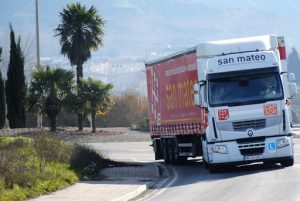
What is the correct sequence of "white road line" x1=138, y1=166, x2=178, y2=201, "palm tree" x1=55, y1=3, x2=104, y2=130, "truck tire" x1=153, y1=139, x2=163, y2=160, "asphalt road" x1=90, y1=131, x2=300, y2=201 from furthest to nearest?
1. "palm tree" x1=55, y1=3, x2=104, y2=130
2. "truck tire" x1=153, y1=139, x2=163, y2=160
3. "white road line" x1=138, y1=166, x2=178, y2=201
4. "asphalt road" x1=90, y1=131, x2=300, y2=201

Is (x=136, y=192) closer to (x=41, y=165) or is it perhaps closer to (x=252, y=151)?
(x=41, y=165)

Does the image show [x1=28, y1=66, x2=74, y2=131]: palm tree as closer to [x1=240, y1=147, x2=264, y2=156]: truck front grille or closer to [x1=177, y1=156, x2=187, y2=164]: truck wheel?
[x1=177, y1=156, x2=187, y2=164]: truck wheel

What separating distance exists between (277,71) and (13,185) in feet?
29.2

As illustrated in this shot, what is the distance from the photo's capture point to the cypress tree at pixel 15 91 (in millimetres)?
50531

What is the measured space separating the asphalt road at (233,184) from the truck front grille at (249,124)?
130cm

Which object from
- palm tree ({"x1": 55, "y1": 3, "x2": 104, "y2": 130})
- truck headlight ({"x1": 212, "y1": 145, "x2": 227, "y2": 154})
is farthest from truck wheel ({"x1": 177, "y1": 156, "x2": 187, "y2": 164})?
palm tree ({"x1": 55, "y1": 3, "x2": 104, "y2": 130})

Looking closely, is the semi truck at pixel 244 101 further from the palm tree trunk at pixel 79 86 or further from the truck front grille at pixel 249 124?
the palm tree trunk at pixel 79 86

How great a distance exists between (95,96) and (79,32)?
19.3 ft

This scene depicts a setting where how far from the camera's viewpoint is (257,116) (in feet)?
73.6

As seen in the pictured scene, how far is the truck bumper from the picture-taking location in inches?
883

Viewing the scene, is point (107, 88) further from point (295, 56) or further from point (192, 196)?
point (295, 56)

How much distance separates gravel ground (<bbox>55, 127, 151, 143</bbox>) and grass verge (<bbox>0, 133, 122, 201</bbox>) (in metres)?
20.1

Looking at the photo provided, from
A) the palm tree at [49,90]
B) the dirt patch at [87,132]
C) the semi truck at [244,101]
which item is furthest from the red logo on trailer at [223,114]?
the dirt patch at [87,132]

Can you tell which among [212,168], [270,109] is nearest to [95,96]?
[212,168]
